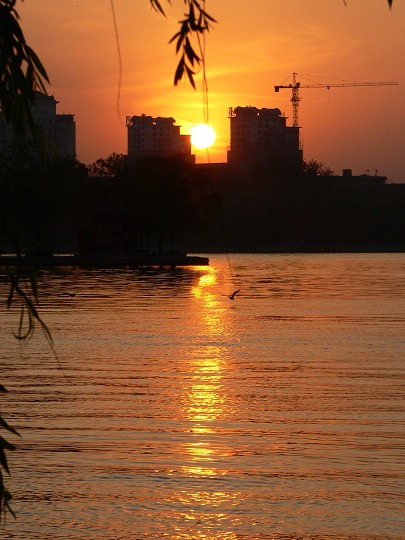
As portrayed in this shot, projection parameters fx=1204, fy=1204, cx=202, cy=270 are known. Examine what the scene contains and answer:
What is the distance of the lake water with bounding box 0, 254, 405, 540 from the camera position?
453 inches

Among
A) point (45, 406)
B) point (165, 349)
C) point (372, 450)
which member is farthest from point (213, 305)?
point (372, 450)

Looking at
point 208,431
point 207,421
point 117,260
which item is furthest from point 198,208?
point 208,431

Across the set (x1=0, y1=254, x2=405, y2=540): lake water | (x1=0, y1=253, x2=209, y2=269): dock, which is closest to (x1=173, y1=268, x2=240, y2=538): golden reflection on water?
(x1=0, y1=254, x2=405, y2=540): lake water

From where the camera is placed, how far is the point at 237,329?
33.6m

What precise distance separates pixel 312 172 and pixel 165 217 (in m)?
93.7

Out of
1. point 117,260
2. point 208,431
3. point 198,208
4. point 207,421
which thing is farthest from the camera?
point 198,208

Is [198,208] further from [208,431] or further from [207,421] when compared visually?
[208,431]

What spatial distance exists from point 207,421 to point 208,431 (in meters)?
0.91

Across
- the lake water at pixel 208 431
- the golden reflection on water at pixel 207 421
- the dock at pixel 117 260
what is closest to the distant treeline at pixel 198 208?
the dock at pixel 117 260

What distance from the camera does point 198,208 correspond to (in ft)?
270

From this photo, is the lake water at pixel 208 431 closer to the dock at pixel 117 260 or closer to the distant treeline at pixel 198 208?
the distant treeline at pixel 198 208

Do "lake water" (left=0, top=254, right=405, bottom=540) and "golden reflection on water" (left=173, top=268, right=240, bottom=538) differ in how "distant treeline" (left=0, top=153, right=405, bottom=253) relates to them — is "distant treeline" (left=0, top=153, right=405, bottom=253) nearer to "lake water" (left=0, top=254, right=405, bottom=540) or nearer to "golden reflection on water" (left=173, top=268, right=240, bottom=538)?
"golden reflection on water" (left=173, top=268, right=240, bottom=538)

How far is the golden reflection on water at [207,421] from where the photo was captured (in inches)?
470

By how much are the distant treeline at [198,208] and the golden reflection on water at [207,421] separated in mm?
9112
